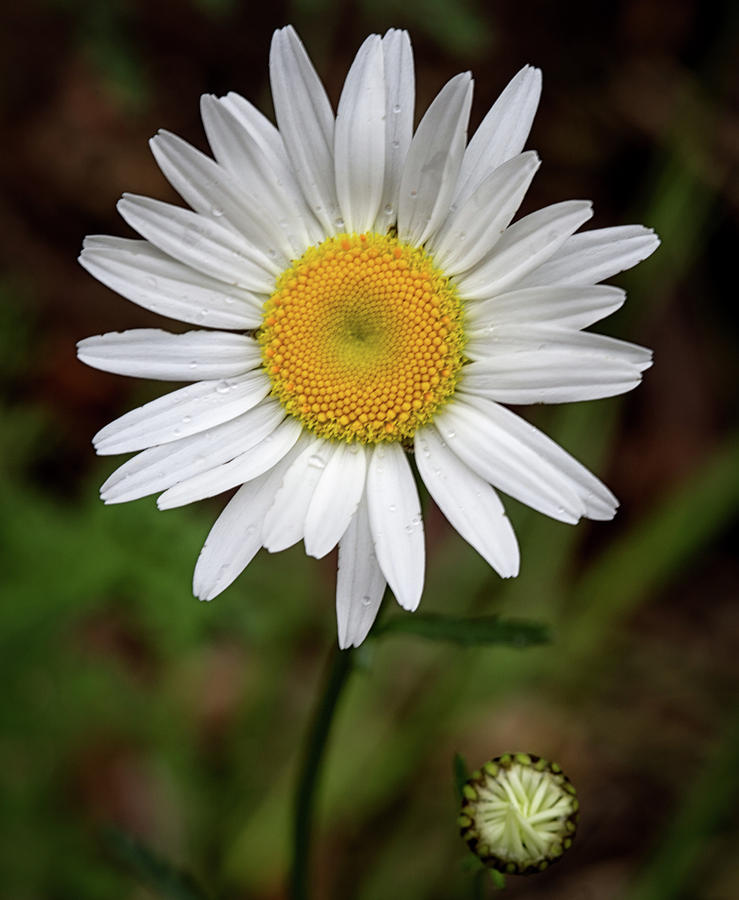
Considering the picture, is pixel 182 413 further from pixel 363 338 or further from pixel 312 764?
pixel 312 764

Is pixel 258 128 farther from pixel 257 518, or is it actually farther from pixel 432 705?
pixel 432 705

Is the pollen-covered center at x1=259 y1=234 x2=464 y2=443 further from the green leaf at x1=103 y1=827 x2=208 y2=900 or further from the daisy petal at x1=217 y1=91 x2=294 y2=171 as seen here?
the green leaf at x1=103 y1=827 x2=208 y2=900

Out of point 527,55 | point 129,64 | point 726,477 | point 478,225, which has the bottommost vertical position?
point 478,225

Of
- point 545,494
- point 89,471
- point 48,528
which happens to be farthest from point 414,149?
point 89,471

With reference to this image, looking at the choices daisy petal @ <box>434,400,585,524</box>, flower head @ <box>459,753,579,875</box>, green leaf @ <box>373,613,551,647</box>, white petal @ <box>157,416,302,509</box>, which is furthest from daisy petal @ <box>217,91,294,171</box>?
flower head @ <box>459,753,579,875</box>

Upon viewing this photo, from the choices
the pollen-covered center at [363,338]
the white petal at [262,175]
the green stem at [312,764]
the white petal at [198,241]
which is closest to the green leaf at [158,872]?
the green stem at [312,764]

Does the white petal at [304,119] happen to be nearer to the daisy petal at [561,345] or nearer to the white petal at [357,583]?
the daisy petal at [561,345]
